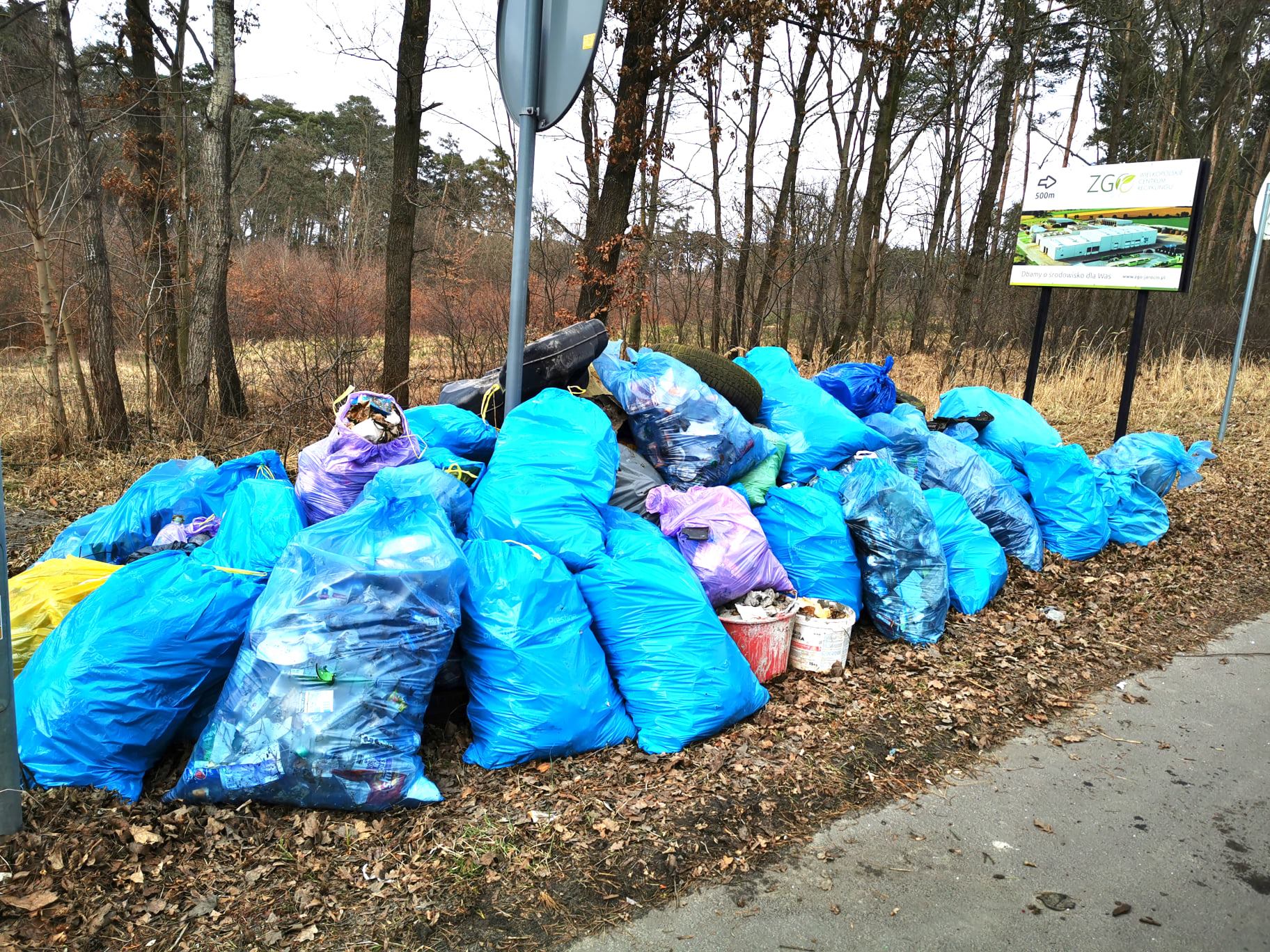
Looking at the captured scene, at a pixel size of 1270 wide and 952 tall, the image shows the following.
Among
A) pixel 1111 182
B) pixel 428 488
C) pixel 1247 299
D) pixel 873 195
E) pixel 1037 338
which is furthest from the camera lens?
pixel 873 195

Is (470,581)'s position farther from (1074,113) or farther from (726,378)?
(1074,113)

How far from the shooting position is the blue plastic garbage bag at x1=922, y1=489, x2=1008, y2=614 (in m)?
4.18

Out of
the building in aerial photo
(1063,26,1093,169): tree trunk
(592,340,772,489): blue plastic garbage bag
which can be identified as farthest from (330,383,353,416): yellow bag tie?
(1063,26,1093,169): tree trunk

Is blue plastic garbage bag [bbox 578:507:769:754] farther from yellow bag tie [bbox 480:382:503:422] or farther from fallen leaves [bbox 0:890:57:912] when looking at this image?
fallen leaves [bbox 0:890:57:912]

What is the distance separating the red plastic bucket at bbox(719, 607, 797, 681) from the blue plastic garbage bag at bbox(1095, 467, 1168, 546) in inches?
121

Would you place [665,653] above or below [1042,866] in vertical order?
above

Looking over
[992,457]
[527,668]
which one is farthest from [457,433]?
[992,457]

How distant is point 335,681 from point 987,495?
3849 mm

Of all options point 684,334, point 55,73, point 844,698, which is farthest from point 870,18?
point 844,698

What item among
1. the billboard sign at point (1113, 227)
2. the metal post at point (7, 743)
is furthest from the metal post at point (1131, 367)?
the metal post at point (7, 743)

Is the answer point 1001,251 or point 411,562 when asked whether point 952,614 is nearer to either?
point 411,562

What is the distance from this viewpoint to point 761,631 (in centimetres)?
323

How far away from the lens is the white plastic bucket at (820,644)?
3369 mm

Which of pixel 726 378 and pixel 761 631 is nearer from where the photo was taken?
pixel 761 631
